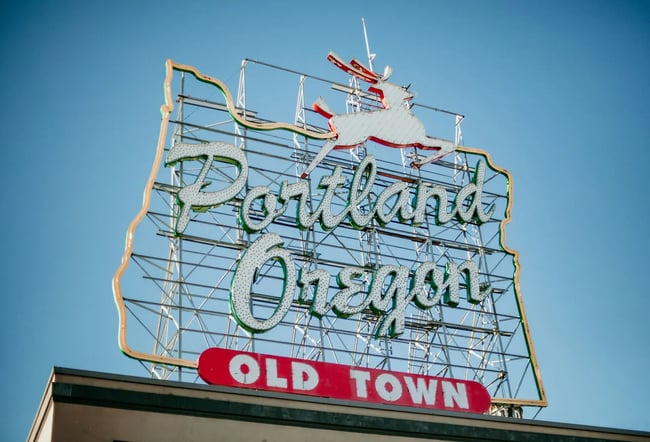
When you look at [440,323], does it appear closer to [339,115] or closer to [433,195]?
[433,195]

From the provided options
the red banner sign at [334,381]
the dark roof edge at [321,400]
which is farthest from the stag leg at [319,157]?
the dark roof edge at [321,400]

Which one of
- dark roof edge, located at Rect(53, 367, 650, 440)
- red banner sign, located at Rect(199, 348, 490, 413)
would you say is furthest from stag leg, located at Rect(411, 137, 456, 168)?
dark roof edge, located at Rect(53, 367, 650, 440)

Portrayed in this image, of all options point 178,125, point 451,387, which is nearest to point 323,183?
point 178,125

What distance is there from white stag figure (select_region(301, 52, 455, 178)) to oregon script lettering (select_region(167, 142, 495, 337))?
0.75 meters

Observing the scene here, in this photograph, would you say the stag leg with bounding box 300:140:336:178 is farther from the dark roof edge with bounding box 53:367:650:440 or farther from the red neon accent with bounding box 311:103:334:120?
the dark roof edge with bounding box 53:367:650:440

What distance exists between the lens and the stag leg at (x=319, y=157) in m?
21.0

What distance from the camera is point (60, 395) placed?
12672mm

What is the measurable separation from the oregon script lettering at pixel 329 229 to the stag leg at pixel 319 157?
718 mm

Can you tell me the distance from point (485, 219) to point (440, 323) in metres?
3.04

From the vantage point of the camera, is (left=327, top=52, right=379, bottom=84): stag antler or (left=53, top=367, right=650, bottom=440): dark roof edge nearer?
(left=53, top=367, right=650, bottom=440): dark roof edge

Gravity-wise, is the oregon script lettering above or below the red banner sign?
above

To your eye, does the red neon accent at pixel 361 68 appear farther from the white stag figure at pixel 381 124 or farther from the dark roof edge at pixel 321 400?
the dark roof edge at pixel 321 400

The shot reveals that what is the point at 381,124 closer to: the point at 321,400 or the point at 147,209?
the point at 147,209

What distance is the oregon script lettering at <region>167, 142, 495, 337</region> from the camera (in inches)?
707
